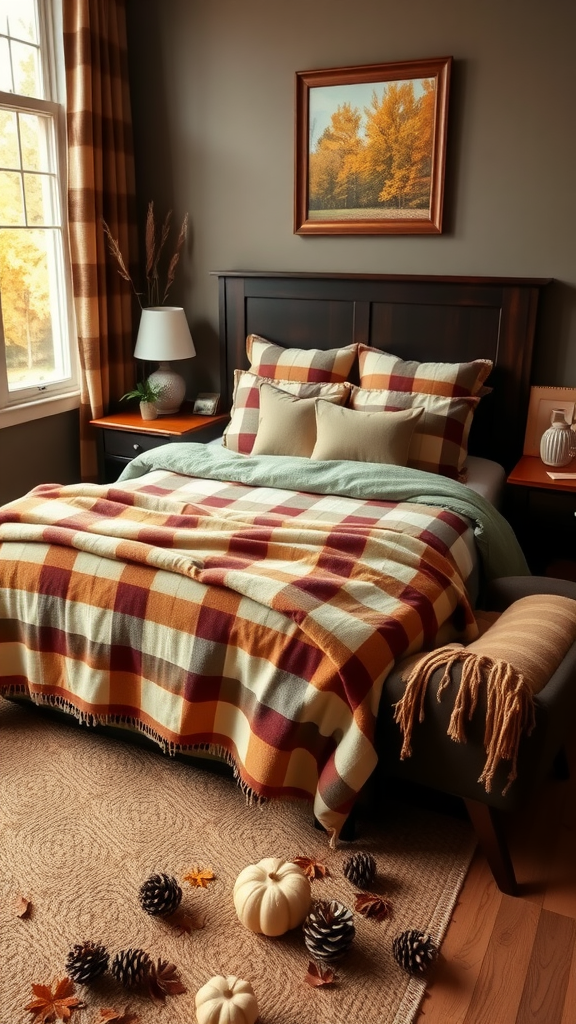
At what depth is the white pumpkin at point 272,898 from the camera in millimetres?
1765

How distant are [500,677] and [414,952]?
0.59 metres

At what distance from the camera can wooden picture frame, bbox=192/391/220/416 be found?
403cm

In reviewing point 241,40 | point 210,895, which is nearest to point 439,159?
point 241,40

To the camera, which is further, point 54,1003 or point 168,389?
point 168,389

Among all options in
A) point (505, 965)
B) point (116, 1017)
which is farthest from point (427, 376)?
point (116, 1017)

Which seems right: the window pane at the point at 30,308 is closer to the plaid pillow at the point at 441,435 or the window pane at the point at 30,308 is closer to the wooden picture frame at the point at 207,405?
the wooden picture frame at the point at 207,405

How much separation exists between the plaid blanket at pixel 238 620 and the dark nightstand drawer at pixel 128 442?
119 cm

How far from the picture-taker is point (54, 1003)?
1.64 meters

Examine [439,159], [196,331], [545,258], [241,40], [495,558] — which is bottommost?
[495,558]

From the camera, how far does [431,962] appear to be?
1.72 metres

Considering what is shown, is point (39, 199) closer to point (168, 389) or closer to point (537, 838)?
point (168, 389)

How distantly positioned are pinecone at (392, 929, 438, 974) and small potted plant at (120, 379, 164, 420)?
2.74 meters

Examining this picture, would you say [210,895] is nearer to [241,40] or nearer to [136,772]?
[136,772]

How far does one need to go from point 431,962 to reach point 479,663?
63cm
